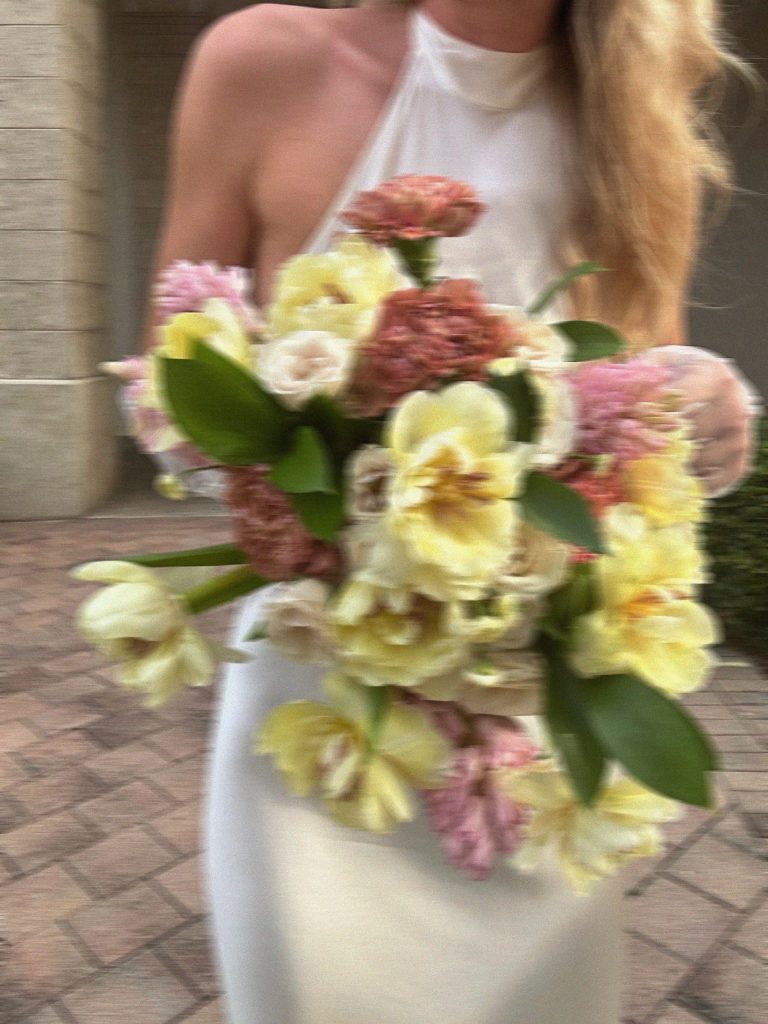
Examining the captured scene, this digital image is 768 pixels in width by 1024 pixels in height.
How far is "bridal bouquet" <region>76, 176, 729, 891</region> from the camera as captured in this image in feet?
2.03

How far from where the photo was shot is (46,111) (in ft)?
19.5

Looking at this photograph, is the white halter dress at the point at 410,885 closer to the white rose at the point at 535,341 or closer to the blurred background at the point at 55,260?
the white rose at the point at 535,341

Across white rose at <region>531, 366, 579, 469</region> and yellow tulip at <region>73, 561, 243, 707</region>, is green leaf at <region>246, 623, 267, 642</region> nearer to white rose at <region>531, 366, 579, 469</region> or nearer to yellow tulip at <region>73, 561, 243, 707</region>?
yellow tulip at <region>73, 561, 243, 707</region>

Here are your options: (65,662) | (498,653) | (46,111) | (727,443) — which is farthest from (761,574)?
(46,111)

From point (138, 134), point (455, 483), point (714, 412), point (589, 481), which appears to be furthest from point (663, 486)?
point (138, 134)

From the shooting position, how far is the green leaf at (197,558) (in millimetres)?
756

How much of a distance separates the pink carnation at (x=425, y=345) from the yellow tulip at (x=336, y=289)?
0.08ft

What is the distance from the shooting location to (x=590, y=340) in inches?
29.2

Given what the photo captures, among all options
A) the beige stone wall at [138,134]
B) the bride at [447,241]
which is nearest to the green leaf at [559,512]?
the bride at [447,241]

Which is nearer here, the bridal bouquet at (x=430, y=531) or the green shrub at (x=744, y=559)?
the bridal bouquet at (x=430, y=531)

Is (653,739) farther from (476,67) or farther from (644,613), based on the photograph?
(476,67)

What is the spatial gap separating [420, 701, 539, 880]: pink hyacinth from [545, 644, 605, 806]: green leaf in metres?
0.11

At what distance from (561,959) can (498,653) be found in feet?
1.47

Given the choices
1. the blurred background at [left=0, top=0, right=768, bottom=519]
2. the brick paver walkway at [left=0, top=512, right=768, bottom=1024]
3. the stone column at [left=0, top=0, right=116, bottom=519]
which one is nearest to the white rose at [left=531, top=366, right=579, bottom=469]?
the brick paver walkway at [left=0, top=512, right=768, bottom=1024]
